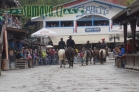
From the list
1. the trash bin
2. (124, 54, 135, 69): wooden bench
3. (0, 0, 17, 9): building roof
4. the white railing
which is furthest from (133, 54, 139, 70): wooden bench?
the white railing

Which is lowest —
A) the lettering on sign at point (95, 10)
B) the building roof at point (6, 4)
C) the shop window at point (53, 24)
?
the shop window at point (53, 24)

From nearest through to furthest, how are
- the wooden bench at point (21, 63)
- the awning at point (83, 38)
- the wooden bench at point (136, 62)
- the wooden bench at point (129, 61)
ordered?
1. the wooden bench at point (136, 62)
2. the wooden bench at point (129, 61)
3. the wooden bench at point (21, 63)
4. the awning at point (83, 38)

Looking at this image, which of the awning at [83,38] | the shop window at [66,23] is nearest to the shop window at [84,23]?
the shop window at [66,23]

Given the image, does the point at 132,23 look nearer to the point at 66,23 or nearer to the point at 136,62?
the point at 136,62

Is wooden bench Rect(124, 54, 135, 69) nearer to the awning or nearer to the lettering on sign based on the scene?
the awning

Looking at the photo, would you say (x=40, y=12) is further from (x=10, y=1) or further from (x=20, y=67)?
(x=20, y=67)

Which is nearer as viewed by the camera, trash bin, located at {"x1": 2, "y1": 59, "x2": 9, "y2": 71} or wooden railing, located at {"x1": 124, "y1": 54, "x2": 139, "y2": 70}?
wooden railing, located at {"x1": 124, "y1": 54, "x2": 139, "y2": 70}

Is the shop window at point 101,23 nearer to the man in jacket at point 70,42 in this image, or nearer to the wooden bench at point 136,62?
the man in jacket at point 70,42

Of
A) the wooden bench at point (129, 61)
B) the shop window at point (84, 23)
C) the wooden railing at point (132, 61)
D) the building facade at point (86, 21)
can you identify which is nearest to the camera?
the wooden railing at point (132, 61)

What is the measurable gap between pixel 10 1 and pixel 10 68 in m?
9.14

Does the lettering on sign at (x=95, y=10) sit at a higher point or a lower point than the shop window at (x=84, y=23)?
higher

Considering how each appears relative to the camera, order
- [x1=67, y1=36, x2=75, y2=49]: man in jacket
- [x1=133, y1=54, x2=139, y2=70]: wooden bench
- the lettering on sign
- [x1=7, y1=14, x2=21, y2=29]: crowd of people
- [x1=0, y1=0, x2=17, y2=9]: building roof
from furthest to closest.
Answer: the lettering on sign < [x1=7, y1=14, x2=21, y2=29]: crowd of people < [x1=0, y1=0, x2=17, y2=9]: building roof < [x1=67, y1=36, x2=75, y2=49]: man in jacket < [x1=133, y1=54, x2=139, y2=70]: wooden bench

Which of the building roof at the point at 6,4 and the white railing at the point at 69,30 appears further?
the white railing at the point at 69,30

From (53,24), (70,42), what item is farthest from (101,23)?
(70,42)
